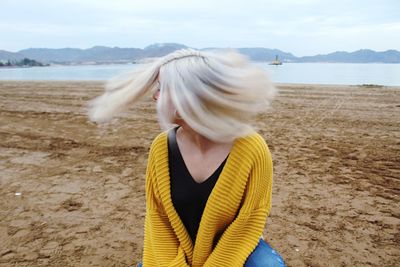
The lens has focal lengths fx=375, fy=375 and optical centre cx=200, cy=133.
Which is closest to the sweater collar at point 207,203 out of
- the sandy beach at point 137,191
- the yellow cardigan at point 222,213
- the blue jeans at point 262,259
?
A: the yellow cardigan at point 222,213

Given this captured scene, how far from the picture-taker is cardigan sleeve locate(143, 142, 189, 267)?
1717 mm

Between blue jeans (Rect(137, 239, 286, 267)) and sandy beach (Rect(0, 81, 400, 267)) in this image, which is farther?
sandy beach (Rect(0, 81, 400, 267))

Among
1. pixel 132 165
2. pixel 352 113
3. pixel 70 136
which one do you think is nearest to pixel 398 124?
pixel 352 113

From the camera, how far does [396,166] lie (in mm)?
5000

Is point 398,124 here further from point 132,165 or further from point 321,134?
point 132,165

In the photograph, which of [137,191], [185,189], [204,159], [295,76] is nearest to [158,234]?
[185,189]

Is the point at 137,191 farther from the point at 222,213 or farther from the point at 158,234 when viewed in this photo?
the point at 222,213

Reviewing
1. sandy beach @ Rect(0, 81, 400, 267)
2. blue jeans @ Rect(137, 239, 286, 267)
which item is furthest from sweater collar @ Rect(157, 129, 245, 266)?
sandy beach @ Rect(0, 81, 400, 267)

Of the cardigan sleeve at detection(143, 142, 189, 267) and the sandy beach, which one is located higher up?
the cardigan sleeve at detection(143, 142, 189, 267)

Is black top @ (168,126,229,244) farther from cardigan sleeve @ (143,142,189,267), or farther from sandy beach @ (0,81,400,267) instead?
sandy beach @ (0,81,400,267)

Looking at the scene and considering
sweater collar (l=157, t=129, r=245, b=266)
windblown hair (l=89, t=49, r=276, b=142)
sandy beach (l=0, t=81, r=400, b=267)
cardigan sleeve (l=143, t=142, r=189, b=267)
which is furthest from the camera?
sandy beach (l=0, t=81, r=400, b=267)

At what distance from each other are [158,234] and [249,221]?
1.44 ft

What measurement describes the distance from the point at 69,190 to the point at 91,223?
93cm

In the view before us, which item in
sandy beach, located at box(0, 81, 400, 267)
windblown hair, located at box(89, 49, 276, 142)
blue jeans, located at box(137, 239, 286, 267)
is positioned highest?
windblown hair, located at box(89, 49, 276, 142)
